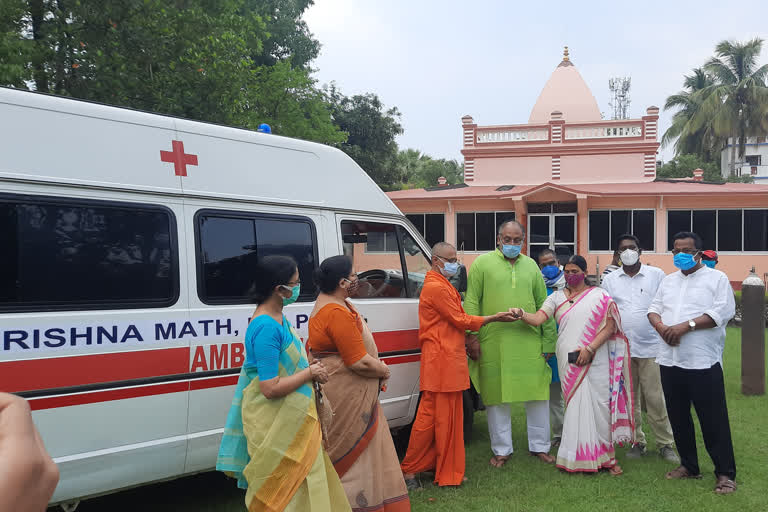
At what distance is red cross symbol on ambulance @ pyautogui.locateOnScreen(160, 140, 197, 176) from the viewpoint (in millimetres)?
3783

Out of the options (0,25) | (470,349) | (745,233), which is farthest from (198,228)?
(745,233)

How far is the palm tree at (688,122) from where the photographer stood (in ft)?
117

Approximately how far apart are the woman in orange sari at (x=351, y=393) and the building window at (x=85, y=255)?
944 millimetres

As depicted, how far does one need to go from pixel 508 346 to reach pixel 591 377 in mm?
674

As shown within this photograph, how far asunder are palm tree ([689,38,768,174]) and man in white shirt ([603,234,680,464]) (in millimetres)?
32298

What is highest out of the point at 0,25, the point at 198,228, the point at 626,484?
the point at 0,25

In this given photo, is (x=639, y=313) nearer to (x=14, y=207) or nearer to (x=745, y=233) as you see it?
(x=14, y=207)

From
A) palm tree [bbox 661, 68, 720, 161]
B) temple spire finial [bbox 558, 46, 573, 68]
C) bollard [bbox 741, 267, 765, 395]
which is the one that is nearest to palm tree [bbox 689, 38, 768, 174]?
palm tree [bbox 661, 68, 720, 161]

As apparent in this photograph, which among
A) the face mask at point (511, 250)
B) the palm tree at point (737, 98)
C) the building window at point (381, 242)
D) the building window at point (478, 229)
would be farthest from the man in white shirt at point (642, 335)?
the palm tree at point (737, 98)

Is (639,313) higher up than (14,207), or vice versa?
(14,207)

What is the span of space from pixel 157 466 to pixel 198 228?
141 cm

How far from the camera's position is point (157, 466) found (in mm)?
3668

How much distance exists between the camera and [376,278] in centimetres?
511

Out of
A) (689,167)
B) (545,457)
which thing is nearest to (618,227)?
(545,457)
